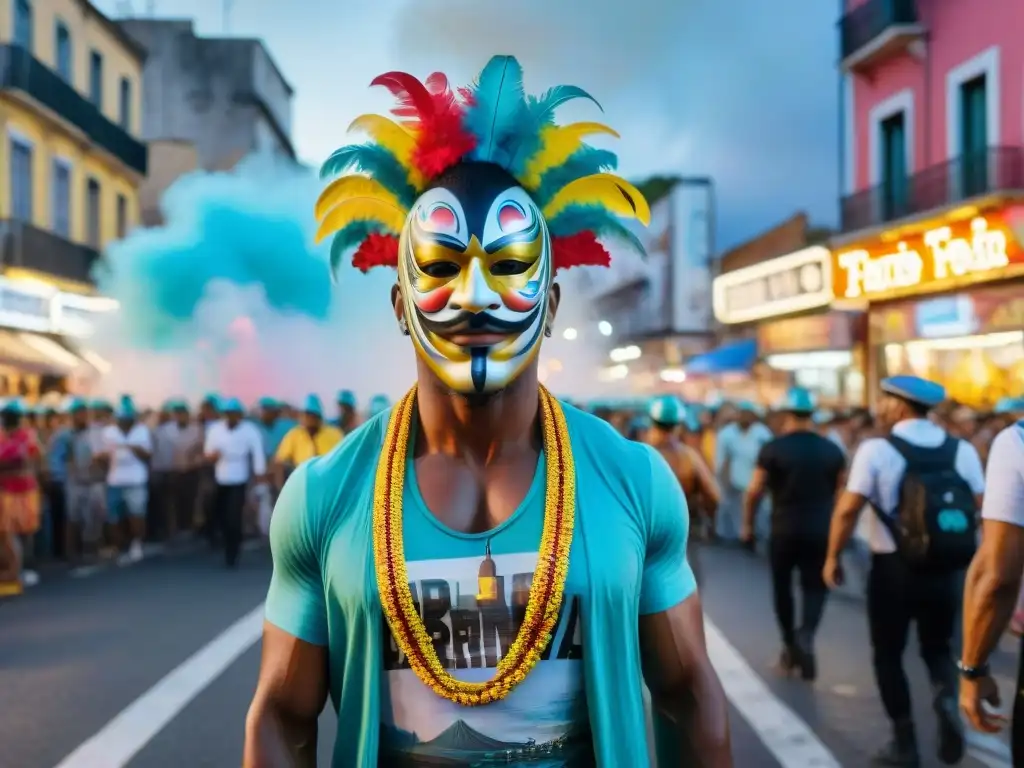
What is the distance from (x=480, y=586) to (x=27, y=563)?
35.7 ft

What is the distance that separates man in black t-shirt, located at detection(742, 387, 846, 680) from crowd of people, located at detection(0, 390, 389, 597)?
15.2 ft

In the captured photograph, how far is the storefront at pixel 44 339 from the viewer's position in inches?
782

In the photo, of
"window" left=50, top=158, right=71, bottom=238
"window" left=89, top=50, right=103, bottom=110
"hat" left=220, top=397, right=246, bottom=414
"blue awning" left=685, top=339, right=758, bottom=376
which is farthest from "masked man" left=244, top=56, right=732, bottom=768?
"window" left=89, top=50, right=103, bottom=110

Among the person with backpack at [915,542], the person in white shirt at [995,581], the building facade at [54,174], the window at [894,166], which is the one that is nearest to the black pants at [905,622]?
the person with backpack at [915,542]

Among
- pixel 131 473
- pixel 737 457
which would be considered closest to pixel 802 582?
pixel 737 457

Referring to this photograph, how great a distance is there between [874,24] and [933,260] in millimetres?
5518

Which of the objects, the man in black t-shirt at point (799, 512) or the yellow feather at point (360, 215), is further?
the man in black t-shirt at point (799, 512)

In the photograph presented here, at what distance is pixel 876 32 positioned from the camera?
19.3 metres

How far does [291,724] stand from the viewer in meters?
2.08

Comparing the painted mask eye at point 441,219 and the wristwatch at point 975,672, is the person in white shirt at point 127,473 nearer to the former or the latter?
the wristwatch at point 975,672

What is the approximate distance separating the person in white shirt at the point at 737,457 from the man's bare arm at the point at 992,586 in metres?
8.70

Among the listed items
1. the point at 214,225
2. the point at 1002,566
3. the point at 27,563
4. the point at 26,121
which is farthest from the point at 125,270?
the point at 1002,566

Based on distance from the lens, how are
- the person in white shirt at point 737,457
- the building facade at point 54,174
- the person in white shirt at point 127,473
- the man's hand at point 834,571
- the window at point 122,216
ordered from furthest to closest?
the window at point 122,216 → the building facade at point 54,174 → the person in white shirt at point 737,457 → the person in white shirt at point 127,473 → the man's hand at point 834,571

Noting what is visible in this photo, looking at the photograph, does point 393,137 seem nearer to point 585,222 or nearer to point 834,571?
point 585,222
